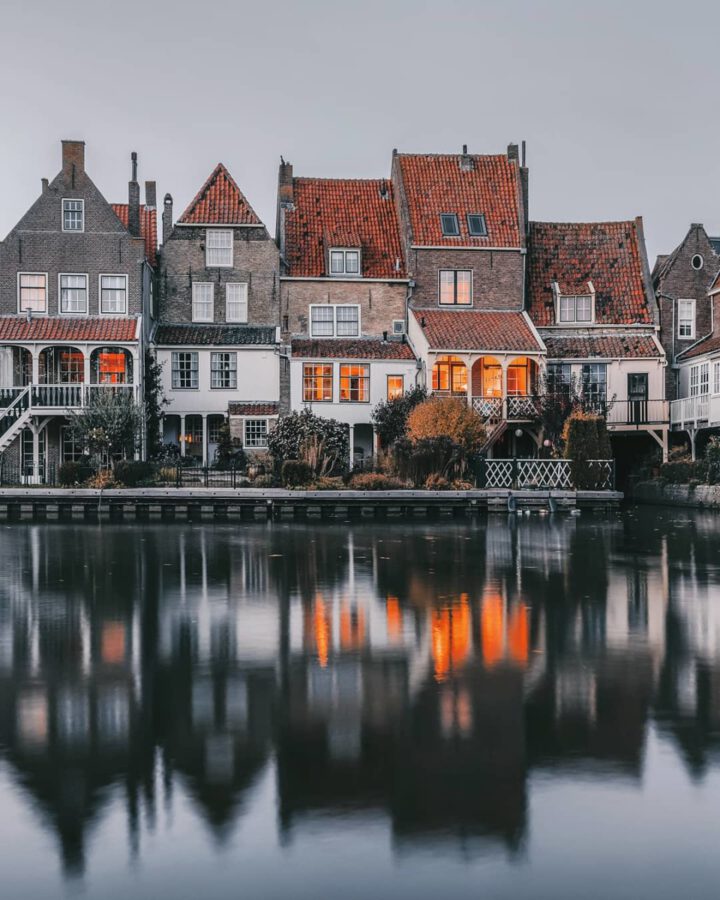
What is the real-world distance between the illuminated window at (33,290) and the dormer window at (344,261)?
11.8 m

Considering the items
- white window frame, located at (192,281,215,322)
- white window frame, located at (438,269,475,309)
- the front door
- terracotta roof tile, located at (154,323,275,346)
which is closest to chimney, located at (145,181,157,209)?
white window frame, located at (192,281,215,322)

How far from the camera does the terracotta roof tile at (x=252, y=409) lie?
44438mm

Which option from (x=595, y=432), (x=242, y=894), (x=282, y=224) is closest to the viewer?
(x=242, y=894)

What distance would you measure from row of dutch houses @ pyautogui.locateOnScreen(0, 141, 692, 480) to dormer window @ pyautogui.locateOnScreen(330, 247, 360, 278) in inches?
2.4

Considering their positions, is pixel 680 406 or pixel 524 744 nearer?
pixel 524 744

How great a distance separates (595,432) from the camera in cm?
3806

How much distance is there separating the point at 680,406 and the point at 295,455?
17.0 metres

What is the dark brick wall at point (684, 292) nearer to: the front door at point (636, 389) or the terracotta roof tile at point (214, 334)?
the front door at point (636, 389)

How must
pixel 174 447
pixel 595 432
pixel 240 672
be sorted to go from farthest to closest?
pixel 174 447 → pixel 595 432 → pixel 240 672

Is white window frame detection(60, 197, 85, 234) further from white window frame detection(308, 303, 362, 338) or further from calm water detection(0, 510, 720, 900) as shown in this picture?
calm water detection(0, 510, 720, 900)

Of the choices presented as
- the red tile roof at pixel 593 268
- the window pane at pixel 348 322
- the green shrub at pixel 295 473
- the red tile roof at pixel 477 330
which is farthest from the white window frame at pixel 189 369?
the red tile roof at pixel 593 268

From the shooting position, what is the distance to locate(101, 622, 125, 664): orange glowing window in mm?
11234

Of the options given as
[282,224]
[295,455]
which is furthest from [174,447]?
[282,224]

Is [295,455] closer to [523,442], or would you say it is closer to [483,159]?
[523,442]
